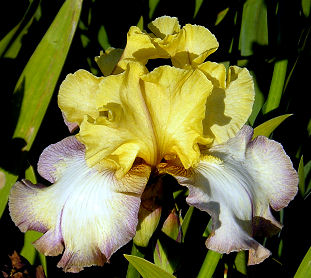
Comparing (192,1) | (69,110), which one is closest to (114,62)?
(69,110)

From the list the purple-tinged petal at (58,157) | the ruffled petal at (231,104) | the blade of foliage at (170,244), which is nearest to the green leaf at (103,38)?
the purple-tinged petal at (58,157)

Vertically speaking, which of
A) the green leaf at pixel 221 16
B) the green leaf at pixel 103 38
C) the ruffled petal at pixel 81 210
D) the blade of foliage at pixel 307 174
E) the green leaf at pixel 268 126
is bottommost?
Answer: the blade of foliage at pixel 307 174

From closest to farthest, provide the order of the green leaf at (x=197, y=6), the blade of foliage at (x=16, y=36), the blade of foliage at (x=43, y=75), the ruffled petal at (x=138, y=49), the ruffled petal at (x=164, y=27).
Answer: the ruffled petal at (x=138, y=49)
the ruffled petal at (x=164, y=27)
the blade of foliage at (x=43, y=75)
the blade of foliage at (x=16, y=36)
the green leaf at (x=197, y=6)

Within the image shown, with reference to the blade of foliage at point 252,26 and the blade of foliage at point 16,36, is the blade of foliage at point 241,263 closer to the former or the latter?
the blade of foliage at point 252,26

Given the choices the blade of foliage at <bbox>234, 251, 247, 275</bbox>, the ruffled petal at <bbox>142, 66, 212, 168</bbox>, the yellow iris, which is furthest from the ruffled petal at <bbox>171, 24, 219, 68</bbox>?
the blade of foliage at <bbox>234, 251, 247, 275</bbox>

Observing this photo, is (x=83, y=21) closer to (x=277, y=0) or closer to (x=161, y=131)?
(x=277, y=0)

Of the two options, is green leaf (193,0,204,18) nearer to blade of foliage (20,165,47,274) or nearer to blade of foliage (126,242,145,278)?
blade of foliage (20,165,47,274)
